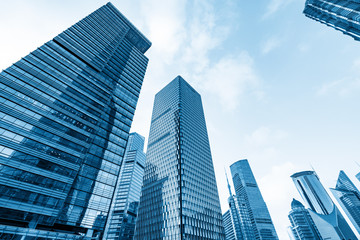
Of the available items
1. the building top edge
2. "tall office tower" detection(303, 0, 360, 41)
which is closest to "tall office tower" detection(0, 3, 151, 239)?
the building top edge

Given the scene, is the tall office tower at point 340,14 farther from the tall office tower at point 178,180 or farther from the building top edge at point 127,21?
the building top edge at point 127,21

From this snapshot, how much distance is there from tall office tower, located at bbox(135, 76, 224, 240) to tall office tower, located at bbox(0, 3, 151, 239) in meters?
36.1

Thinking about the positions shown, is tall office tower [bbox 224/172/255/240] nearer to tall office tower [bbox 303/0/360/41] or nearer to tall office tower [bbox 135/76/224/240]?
tall office tower [bbox 135/76/224/240]

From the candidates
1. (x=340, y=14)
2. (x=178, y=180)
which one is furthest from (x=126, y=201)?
(x=340, y=14)

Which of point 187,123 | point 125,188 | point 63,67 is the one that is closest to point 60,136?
point 63,67

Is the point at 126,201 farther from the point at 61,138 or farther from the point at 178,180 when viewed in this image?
the point at 61,138

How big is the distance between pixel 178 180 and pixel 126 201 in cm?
7215

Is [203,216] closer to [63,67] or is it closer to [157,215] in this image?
[157,215]

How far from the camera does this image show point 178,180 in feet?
255

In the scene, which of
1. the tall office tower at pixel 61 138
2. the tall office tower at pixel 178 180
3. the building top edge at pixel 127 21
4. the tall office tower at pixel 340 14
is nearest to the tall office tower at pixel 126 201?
the tall office tower at pixel 178 180

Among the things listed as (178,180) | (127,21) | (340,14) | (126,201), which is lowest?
(178,180)

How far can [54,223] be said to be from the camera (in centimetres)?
3259

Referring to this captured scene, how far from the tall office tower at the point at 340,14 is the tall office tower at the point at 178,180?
7164cm

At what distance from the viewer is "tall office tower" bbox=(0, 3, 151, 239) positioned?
30.2m
